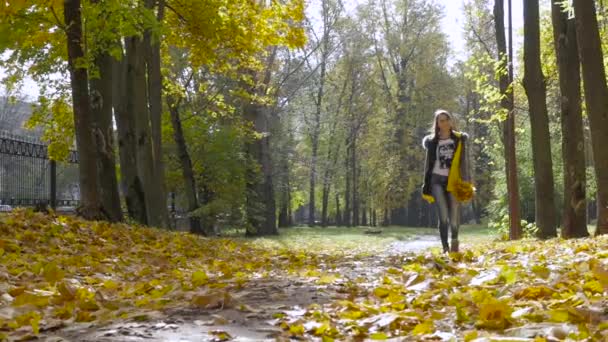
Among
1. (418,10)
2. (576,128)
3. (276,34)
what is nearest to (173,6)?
(276,34)

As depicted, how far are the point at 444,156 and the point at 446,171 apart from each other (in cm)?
21

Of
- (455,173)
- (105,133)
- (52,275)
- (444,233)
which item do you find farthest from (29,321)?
(105,133)

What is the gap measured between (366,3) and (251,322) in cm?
4853

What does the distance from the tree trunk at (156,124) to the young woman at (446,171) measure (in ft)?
33.9

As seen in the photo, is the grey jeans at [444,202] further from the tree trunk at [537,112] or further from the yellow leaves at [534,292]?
the tree trunk at [537,112]

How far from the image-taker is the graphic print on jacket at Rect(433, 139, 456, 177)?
939 cm

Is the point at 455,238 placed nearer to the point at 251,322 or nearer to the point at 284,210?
the point at 251,322

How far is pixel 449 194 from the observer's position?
9.53m

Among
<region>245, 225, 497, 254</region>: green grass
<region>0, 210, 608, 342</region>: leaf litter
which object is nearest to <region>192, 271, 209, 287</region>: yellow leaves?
<region>0, 210, 608, 342</region>: leaf litter

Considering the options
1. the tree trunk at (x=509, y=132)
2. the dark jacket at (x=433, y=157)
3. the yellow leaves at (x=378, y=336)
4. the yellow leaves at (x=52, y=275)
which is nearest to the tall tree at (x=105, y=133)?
the dark jacket at (x=433, y=157)

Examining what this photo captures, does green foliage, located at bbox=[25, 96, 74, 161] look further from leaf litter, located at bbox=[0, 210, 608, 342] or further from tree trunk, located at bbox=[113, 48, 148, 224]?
leaf litter, located at bbox=[0, 210, 608, 342]

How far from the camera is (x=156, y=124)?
19344 mm

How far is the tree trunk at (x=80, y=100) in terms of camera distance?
12.2 m

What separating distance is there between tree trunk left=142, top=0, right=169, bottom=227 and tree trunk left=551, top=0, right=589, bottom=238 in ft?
33.3
